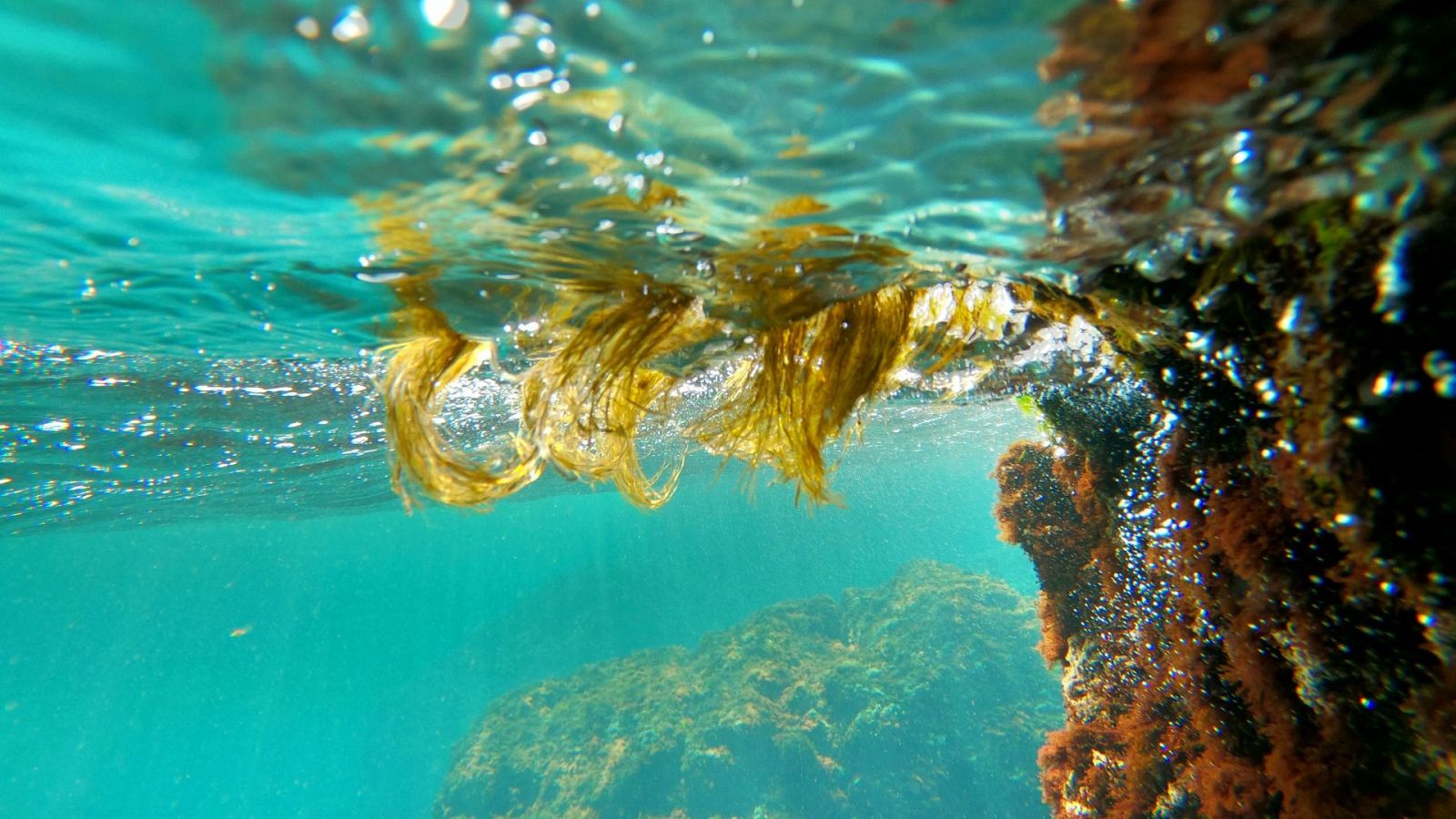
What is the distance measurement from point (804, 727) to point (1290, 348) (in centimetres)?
2280

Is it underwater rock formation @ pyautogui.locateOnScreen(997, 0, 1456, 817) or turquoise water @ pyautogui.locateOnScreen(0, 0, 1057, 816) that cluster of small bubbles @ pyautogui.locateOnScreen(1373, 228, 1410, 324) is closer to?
underwater rock formation @ pyautogui.locateOnScreen(997, 0, 1456, 817)

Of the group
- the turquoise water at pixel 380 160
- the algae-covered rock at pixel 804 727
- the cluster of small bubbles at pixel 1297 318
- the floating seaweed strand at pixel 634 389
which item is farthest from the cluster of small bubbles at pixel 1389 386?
the algae-covered rock at pixel 804 727

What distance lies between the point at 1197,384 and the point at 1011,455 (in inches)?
196

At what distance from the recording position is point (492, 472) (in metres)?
3.81

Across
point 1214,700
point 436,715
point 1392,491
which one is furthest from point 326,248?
point 436,715

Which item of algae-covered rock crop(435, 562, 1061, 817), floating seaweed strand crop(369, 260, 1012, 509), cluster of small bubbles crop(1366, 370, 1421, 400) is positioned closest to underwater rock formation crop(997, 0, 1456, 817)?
cluster of small bubbles crop(1366, 370, 1421, 400)

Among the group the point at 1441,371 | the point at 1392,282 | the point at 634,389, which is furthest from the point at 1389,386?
the point at 634,389

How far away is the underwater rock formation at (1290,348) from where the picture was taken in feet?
7.00

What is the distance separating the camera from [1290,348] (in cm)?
253

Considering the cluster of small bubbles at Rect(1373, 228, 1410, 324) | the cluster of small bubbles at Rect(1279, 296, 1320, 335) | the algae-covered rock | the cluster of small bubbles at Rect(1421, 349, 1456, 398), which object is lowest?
the algae-covered rock

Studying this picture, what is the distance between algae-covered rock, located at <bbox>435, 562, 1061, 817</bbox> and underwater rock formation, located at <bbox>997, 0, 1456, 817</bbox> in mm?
19514

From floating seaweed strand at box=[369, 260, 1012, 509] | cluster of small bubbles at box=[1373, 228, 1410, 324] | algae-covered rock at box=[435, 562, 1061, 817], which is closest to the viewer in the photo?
cluster of small bubbles at box=[1373, 228, 1410, 324]

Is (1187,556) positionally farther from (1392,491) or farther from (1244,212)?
(1244,212)

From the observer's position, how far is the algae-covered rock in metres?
21.0
